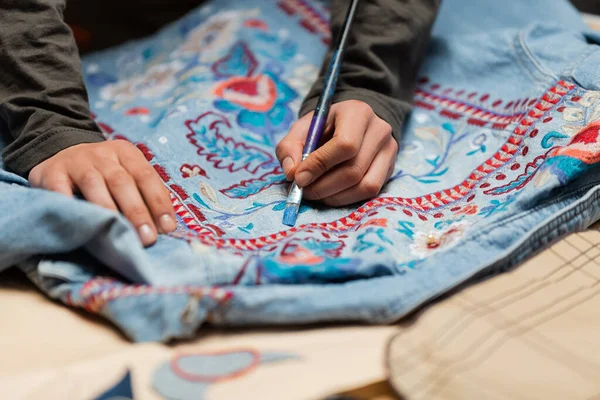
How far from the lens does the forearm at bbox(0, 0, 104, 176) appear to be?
0.54 metres

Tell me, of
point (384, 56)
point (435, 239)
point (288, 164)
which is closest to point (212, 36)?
point (384, 56)

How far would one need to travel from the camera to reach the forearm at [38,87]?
542 mm

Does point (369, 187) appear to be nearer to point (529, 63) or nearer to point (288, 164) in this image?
point (288, 164)

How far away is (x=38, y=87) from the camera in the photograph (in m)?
0.58

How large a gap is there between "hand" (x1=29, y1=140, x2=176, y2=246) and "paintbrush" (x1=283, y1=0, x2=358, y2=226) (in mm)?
105

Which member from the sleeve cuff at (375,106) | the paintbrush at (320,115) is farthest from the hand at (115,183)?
the sleeve cuff at (375,106)

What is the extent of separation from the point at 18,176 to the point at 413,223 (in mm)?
338

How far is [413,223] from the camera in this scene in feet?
1.72

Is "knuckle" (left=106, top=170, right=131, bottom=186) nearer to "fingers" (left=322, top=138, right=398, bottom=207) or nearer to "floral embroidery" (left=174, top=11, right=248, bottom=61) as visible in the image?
"fingers" (left=322, top=138, right=398, bottom=207)

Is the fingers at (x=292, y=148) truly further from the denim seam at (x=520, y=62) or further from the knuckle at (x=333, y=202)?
the denim seam at (x=520, y=62)

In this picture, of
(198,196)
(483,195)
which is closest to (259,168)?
(198,196)

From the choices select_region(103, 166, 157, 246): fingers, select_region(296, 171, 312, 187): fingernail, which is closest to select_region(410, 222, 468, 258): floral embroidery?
select_region(296, 171, 312, 187): fingernail

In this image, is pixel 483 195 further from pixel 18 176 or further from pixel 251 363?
pixel 18 176

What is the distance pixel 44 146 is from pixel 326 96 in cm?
26
